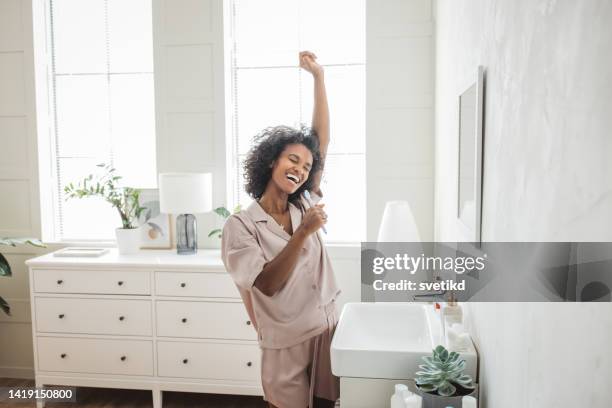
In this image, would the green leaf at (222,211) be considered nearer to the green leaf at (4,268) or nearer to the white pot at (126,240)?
the white pot at (126,240)

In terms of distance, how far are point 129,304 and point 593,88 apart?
2.96 meters

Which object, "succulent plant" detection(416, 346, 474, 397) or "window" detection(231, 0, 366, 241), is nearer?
"succulent plant" detection(416, 346, 474, 397)

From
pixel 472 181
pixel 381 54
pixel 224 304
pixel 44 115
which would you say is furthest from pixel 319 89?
pixel 44 115

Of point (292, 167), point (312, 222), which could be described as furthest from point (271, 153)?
point (312, 222)

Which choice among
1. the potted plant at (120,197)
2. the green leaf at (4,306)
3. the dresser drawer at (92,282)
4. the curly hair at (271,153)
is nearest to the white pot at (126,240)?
the potted plant at (120,197)

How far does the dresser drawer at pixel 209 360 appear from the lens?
3.17 m

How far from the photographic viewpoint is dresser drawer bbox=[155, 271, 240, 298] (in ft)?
10.3

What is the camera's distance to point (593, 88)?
0.75 m

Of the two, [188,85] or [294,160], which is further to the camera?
[188,85]

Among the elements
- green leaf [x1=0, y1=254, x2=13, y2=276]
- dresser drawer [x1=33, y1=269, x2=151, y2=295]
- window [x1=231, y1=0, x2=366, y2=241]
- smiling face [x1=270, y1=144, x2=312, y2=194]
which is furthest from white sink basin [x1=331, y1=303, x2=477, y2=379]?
green leaf [x1=0, y1=254, x2=13, y2=276]

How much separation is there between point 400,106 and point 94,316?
7.27 feet

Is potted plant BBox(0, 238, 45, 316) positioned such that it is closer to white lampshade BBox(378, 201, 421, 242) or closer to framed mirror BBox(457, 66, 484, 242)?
white lampshade BBox(378, 201, 421, 242)

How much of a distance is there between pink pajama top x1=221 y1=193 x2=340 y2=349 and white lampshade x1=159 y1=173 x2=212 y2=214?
138 cm

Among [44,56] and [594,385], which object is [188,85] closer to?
[44,56]
